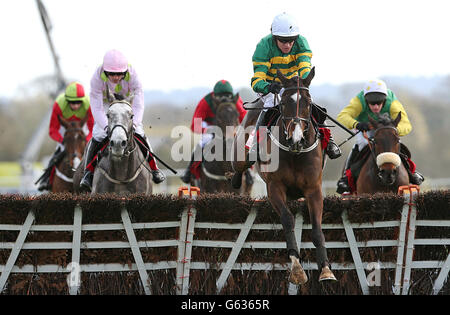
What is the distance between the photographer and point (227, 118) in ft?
36.3

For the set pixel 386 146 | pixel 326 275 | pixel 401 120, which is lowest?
pixel 326 275

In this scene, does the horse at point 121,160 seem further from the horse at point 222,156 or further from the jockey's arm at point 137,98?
the horse at point 222,156

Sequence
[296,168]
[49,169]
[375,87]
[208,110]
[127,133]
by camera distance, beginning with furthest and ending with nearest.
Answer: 1. [208,110]
2. [49,169]
3. [375,87]
4. [127,133]
5. [296,168]

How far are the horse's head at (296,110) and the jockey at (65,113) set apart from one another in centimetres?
547

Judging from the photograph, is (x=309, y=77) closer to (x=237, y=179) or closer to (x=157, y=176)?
(x=237, y=179)

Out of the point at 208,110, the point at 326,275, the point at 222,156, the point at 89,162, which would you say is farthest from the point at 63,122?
the point at 326,275

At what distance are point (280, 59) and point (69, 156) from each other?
4.78 metres

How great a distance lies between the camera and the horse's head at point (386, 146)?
8906 mm

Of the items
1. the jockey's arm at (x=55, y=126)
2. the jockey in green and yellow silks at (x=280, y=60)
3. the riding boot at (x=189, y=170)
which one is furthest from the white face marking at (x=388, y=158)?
the jockey's arm at (x=55, y=126)

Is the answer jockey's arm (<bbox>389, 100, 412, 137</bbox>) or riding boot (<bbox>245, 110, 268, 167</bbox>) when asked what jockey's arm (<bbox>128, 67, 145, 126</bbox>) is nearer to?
riding boot (<bbox>245, 110, 268, 167</bbox>)

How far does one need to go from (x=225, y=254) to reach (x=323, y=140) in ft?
5.17

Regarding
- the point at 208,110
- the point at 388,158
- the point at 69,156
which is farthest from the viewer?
the point at 208,110

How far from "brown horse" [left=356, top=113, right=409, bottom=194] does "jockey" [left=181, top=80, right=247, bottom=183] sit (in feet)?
8.75

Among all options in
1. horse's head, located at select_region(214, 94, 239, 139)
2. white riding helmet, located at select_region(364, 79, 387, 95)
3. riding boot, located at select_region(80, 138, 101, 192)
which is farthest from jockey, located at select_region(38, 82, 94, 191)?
white riding helmet, located at select_region(364, 79, 387, 95)
